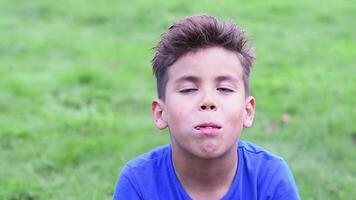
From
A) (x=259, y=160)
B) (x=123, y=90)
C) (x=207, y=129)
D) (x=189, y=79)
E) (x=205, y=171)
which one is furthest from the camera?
(x=123, y=90)

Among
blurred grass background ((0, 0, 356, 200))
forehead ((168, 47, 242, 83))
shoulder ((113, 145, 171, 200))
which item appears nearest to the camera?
forehead ((168, 47, 242, 83))

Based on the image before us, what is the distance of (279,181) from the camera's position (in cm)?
260

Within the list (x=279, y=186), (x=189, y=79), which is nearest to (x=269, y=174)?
(x=279, y=186)

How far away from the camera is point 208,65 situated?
2.40 metres

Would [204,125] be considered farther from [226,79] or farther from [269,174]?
[269,174]

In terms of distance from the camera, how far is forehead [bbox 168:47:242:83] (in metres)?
2.39

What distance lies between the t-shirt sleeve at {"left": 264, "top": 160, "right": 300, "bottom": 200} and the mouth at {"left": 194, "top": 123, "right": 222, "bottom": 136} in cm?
43

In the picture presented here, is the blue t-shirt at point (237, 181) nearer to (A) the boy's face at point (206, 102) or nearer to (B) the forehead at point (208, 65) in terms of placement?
(A) the boy's face at point (206, 102)

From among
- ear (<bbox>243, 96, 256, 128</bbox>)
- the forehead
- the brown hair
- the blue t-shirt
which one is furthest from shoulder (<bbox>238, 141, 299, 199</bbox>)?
the forehead

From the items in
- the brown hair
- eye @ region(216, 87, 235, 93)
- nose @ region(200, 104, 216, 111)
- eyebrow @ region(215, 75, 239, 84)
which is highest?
the brown hair

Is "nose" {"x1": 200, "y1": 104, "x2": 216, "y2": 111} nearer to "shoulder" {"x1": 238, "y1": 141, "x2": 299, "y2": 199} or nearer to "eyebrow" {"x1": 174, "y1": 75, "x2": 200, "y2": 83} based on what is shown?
"eyebrow" {"x1": 174, "y1": 75, "x2": 200, "y2": 83}

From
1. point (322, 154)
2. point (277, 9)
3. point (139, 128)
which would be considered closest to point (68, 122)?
point (139, 128)

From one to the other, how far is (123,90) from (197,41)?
3.33 meters

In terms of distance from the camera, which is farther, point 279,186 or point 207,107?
point 279,186
